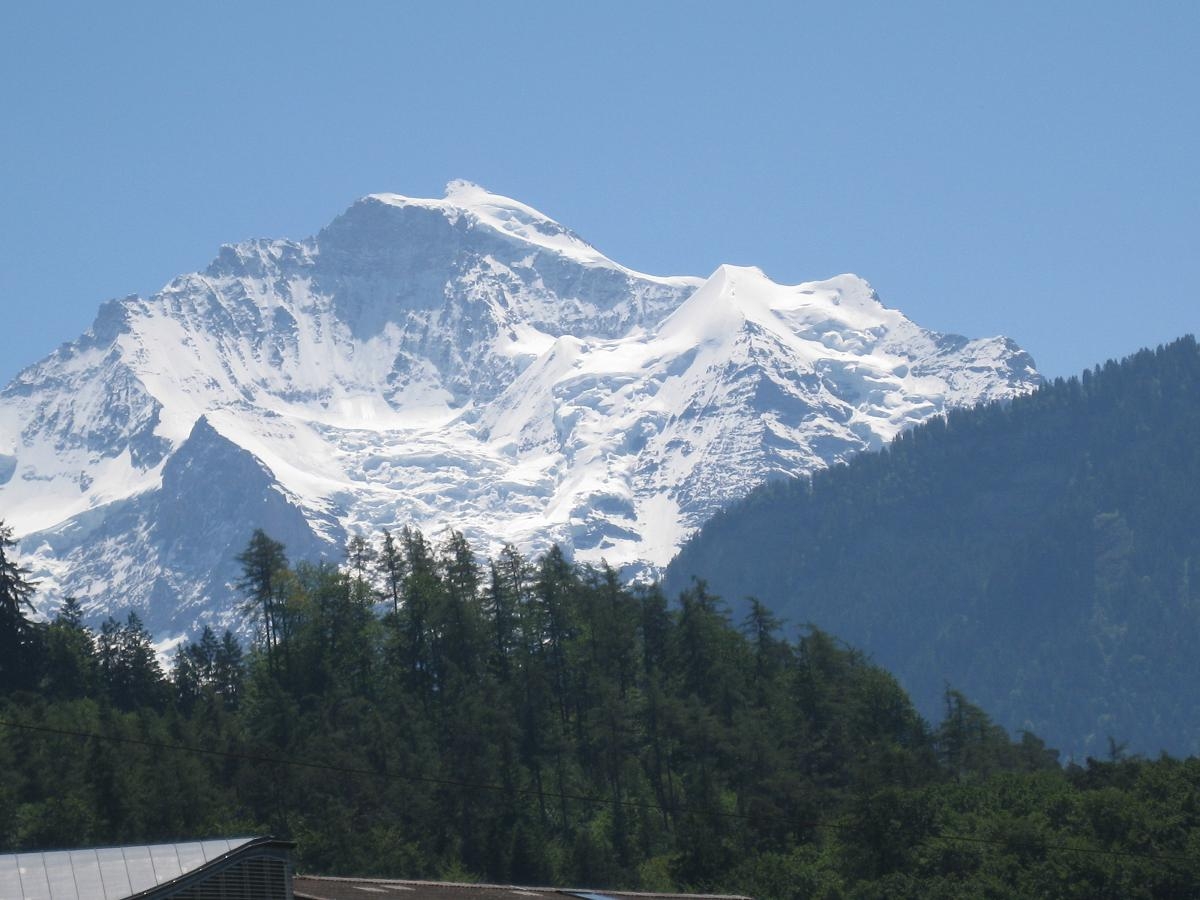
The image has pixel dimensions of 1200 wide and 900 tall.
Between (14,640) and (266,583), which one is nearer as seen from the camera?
(14,640)

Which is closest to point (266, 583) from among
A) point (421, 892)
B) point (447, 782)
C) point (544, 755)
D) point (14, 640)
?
point (14, 640)

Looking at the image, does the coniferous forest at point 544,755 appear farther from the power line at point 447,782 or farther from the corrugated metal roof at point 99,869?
the corrugated metal roof at point 99,869

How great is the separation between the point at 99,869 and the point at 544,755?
100m

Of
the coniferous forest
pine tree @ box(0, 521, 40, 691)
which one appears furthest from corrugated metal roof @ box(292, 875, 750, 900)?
pine tree @ box(0, 521, 40, 691)

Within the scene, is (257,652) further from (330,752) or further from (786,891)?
(786,891)

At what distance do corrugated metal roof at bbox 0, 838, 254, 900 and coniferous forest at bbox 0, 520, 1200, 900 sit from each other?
5696 centimetres

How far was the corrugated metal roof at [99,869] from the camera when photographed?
60.8 metres

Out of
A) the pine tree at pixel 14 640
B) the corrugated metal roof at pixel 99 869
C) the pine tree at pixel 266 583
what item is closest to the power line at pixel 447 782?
the pine tree at pixel 14 640

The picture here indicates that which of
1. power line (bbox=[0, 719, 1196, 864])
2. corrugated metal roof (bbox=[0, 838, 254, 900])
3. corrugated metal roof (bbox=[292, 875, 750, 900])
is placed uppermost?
power line (bbox=[0, 719, 1196, 864])

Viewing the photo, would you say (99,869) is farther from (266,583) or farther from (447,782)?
(266,583)

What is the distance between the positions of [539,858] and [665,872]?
11.0 meters

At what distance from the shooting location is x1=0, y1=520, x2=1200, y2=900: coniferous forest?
12038 cm

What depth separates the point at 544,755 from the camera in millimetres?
160875

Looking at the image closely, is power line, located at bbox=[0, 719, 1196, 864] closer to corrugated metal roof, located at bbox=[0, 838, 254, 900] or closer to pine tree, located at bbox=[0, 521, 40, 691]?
pine tree, located at bbox=[0, 521, 40, 691]
